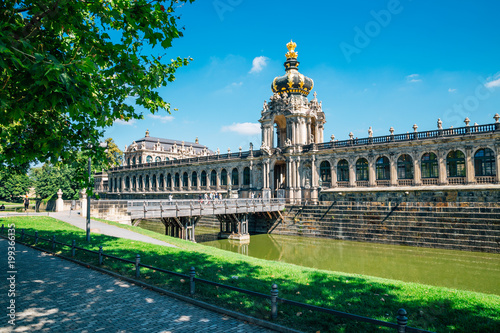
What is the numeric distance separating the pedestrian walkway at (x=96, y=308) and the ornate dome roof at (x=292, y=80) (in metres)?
34.4

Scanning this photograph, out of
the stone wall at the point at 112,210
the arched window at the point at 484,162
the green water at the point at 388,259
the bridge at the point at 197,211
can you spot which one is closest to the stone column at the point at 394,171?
the arched window at the point at 484,162

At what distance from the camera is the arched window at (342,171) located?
35469 millimetres

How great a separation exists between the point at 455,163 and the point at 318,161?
12.8 meters

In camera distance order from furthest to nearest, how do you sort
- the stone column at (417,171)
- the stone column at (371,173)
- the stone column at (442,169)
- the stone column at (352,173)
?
the stone column at (352,173) → the stone column at (371,173) → the stone column at (417,171) → the stone column at (442,169)

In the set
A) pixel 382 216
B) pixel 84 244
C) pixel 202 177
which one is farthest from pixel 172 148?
pixel 84 244

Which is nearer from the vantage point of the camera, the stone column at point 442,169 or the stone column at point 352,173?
the stone column at point 442,169

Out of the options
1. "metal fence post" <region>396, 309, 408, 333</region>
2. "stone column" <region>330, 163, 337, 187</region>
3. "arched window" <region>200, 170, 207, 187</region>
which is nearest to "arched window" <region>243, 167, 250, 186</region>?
"arched window" <region>200, 170, 207, 187</region>

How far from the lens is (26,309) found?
802 cm

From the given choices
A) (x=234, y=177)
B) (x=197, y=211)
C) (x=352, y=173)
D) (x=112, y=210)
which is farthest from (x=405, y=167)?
(x=112, y=210)

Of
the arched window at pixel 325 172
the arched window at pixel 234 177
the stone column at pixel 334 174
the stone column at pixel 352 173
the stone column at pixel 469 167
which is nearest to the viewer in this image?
the stone column at pixel 469 167

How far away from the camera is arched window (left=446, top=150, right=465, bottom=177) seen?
94.2 feet

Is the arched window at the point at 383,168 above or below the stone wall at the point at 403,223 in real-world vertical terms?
above

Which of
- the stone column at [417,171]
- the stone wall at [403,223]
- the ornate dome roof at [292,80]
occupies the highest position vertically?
the ornate dome roof at [292,80]

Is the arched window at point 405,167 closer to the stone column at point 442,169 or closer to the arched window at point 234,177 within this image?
the stone column at point 442,169
